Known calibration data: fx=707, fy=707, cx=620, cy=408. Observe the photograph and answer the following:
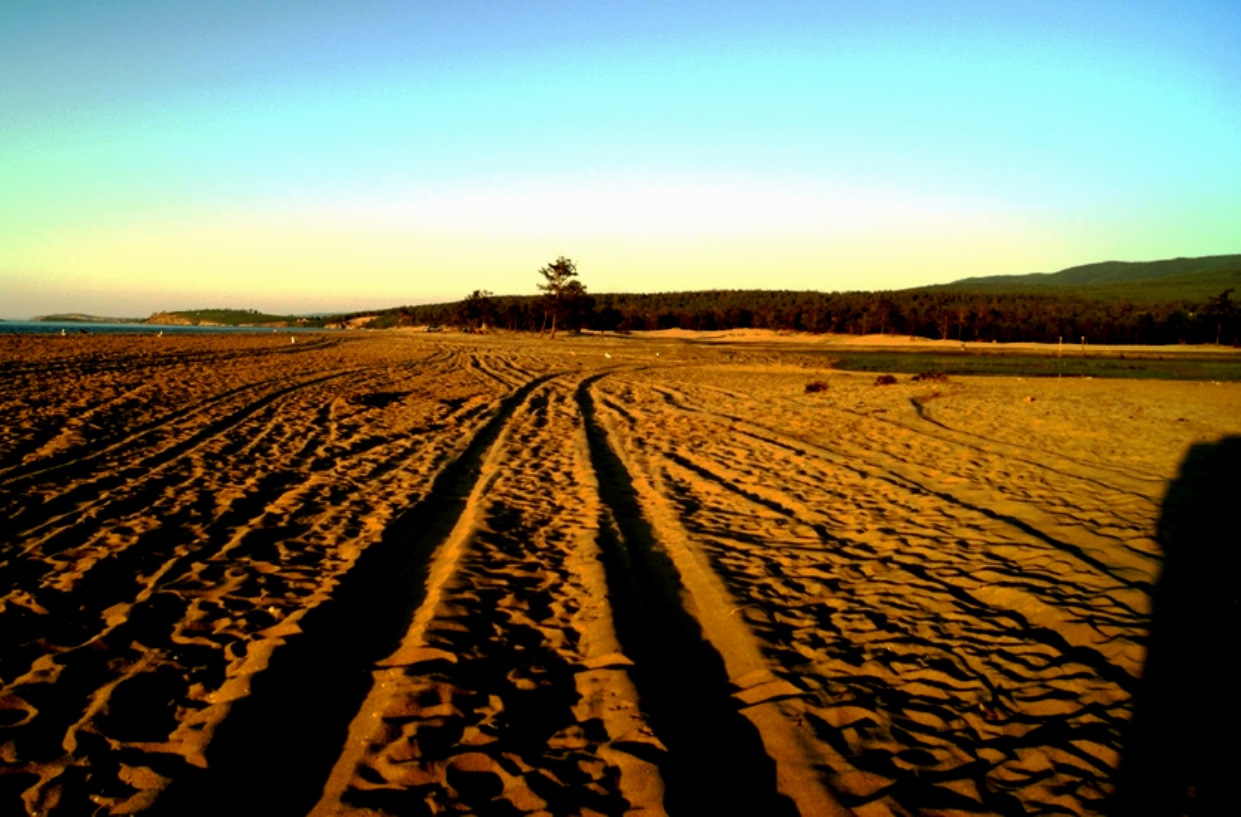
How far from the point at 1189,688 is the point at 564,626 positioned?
3.41 meters

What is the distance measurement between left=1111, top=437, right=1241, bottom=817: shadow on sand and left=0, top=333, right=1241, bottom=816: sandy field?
0.10 meters

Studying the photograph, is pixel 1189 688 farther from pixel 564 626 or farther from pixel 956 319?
pixel 956 319

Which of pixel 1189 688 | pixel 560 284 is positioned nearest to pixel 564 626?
pixel 1189 688

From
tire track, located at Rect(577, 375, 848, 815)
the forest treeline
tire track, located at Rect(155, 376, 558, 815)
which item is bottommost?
tire track, located at Rect(577, 375, 848, 815)

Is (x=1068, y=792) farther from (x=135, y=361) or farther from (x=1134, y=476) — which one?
(x=135, y=361)

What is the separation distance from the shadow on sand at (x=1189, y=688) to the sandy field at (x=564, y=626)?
10 cm

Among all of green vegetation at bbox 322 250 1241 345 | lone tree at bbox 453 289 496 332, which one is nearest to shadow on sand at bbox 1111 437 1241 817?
green vegetation at bbox 322 250 1241 345

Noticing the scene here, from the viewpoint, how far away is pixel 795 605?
4.88m

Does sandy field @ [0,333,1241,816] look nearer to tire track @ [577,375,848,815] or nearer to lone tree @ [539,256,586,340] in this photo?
tire track @ [577,375,848,815]

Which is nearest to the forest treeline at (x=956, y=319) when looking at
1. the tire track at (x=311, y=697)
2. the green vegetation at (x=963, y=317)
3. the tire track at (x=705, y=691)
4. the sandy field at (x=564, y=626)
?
the green vegetation at (x=963, y=317)

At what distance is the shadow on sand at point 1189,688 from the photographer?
9.34 ft

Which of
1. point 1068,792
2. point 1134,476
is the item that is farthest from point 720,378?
point 1068,792

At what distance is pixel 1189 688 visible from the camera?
11.9 feet

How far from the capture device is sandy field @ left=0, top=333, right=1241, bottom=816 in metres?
2.96
